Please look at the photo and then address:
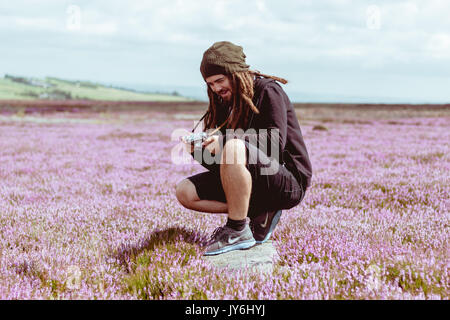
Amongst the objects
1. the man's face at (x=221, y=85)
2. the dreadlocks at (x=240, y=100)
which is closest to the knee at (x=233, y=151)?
the dreadlocks at (x=240, y=100)

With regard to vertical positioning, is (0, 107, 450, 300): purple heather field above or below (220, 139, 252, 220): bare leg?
below

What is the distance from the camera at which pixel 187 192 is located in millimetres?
3740

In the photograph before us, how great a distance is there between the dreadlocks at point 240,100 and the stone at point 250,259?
113 cm

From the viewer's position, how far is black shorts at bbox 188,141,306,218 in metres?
3.30

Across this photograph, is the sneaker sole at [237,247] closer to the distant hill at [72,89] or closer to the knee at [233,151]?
the knee at [233,151]

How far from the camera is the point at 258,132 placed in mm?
3359

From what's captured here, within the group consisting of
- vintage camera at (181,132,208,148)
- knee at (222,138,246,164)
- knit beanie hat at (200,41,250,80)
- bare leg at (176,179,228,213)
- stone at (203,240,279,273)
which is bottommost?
stone at (203,240,279,273)

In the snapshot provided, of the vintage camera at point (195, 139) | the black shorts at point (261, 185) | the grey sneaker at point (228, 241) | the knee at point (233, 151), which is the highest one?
the vintage camera at point (195, 139)

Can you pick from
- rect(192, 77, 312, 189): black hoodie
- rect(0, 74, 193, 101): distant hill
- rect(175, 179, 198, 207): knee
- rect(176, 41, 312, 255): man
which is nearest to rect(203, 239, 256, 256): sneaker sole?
rect(176, 41, 312, 255): man

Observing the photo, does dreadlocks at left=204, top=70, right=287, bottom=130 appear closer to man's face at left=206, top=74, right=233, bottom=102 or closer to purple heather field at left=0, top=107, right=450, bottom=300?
man's face at left=206, top=74, right=233, bottom=102

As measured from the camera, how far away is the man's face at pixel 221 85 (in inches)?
127
